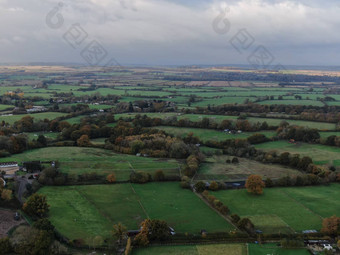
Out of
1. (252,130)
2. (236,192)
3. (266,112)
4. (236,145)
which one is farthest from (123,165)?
(266,112)

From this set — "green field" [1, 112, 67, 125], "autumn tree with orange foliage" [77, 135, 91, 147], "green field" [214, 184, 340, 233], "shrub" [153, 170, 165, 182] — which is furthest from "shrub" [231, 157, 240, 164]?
"green field" [1, 112, 67, 125]

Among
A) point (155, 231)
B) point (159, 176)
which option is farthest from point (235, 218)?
point (159, 176)

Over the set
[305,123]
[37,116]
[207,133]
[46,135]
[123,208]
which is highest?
[305,123]

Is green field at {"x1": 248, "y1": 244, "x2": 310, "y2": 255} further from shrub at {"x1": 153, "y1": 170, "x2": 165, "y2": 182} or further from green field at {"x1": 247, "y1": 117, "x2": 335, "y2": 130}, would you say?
green field at {"x1": 247, "y1": 117, "x2": 335, "y2": 130}

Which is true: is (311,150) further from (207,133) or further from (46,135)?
(46,135)

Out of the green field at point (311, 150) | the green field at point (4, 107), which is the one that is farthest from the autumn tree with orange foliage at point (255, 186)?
the green field at point (4, 107)

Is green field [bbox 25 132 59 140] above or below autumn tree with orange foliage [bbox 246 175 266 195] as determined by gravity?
below
